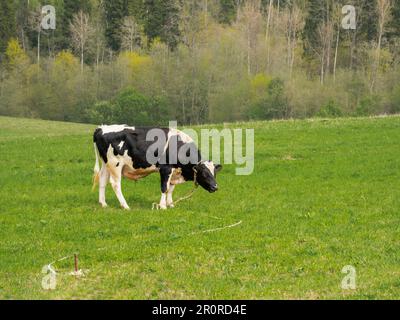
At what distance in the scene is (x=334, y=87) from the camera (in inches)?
3659

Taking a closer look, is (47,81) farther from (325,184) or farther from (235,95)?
(325,184)

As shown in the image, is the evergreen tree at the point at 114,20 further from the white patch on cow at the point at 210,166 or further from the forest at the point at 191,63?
the white patch on cow at the point at 210,166

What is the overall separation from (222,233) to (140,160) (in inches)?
175

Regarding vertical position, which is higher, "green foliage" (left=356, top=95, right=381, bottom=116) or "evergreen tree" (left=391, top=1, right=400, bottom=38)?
"evergreen tree" (left=391, top=1, right=400, bottom=38)

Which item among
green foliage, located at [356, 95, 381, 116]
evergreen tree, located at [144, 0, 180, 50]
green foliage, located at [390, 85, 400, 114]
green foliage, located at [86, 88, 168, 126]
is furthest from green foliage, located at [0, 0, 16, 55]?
green foliage, located at [390, 85, 400, 114]

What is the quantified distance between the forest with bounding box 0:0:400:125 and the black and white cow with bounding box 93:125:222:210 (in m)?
60.4

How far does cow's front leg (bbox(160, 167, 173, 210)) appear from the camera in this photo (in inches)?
719

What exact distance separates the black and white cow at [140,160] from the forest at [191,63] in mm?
60436

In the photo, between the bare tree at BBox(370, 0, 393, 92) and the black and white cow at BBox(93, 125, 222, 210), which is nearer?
the black and white cow at BBox(93, 125, 222, 210)

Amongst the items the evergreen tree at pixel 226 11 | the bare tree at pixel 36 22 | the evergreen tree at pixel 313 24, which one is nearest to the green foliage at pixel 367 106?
the evergreen tree at pixel 313 24

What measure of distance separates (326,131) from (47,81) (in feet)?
243

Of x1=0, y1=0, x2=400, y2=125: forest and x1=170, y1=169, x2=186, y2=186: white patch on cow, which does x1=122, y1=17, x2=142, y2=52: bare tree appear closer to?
x1=0, y1=0, x2=400, y2=125: forest

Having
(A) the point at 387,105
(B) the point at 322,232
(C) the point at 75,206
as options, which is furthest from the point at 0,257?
(A) the point at 387,105

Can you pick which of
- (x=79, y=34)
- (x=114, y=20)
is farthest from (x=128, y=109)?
(x=114, y=20)
